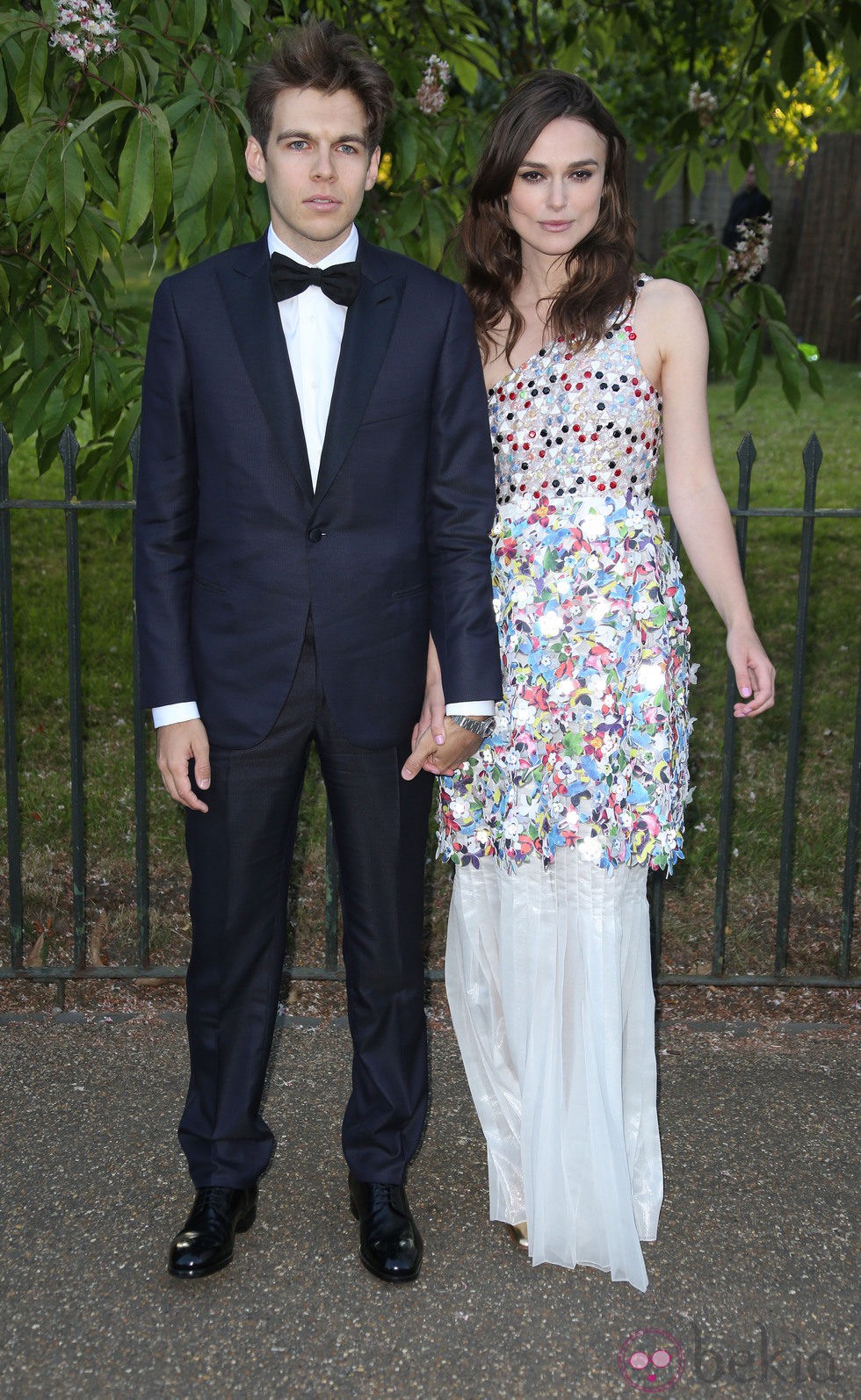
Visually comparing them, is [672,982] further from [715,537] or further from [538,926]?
[715,537]

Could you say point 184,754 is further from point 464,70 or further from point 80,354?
point 464,70

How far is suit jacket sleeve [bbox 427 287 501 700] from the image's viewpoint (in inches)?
100

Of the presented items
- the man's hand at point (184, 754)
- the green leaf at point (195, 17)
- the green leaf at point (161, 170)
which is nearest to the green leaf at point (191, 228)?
the green leaf at point (161, 170)

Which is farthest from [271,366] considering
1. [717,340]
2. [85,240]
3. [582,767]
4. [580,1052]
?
[717,340]

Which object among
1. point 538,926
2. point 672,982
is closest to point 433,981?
point 672,982

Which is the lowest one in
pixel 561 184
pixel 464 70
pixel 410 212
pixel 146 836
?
pixel 146 836

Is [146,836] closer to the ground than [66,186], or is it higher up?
closer to the ground

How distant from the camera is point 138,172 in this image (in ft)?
10.2

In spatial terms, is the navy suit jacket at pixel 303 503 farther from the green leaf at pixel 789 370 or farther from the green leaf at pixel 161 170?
the green leaf at pixel 789 370

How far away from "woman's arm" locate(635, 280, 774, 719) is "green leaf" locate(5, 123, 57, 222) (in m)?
1.53

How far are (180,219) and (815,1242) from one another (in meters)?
2.81

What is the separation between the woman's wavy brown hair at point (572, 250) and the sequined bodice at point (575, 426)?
57mm

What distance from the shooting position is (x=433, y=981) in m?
4.23

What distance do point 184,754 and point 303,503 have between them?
1.78ft
